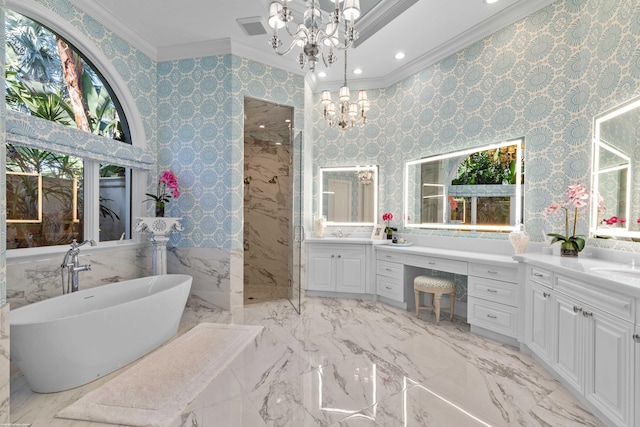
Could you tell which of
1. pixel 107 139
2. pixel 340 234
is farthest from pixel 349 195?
pixel 107 139

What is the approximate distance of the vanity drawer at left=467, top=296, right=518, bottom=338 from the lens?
2777 mm

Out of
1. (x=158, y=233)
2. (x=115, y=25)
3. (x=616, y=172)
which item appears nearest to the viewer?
(x=616, y=172)

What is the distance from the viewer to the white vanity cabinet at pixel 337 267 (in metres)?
4.25

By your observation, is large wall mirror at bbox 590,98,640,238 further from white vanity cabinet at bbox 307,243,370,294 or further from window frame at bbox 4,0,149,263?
window frame at bbox 4,0,149,263

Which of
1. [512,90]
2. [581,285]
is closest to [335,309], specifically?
[581,285]

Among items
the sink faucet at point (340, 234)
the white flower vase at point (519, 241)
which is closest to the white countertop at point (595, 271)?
the white flower vase at point (519, 241)

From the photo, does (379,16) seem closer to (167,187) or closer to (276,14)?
(276,14)

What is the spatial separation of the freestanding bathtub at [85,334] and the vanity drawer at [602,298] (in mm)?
3161

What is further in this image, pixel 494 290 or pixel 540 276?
pixel 494 290

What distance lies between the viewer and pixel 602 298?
1.73 meters

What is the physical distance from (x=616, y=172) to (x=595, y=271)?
1.01 m

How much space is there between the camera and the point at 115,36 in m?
3.35

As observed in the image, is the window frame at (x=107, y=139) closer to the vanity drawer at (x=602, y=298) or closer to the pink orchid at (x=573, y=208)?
the vanity drawer at (x=602, y=298)

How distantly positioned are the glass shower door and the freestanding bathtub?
1393 mm
